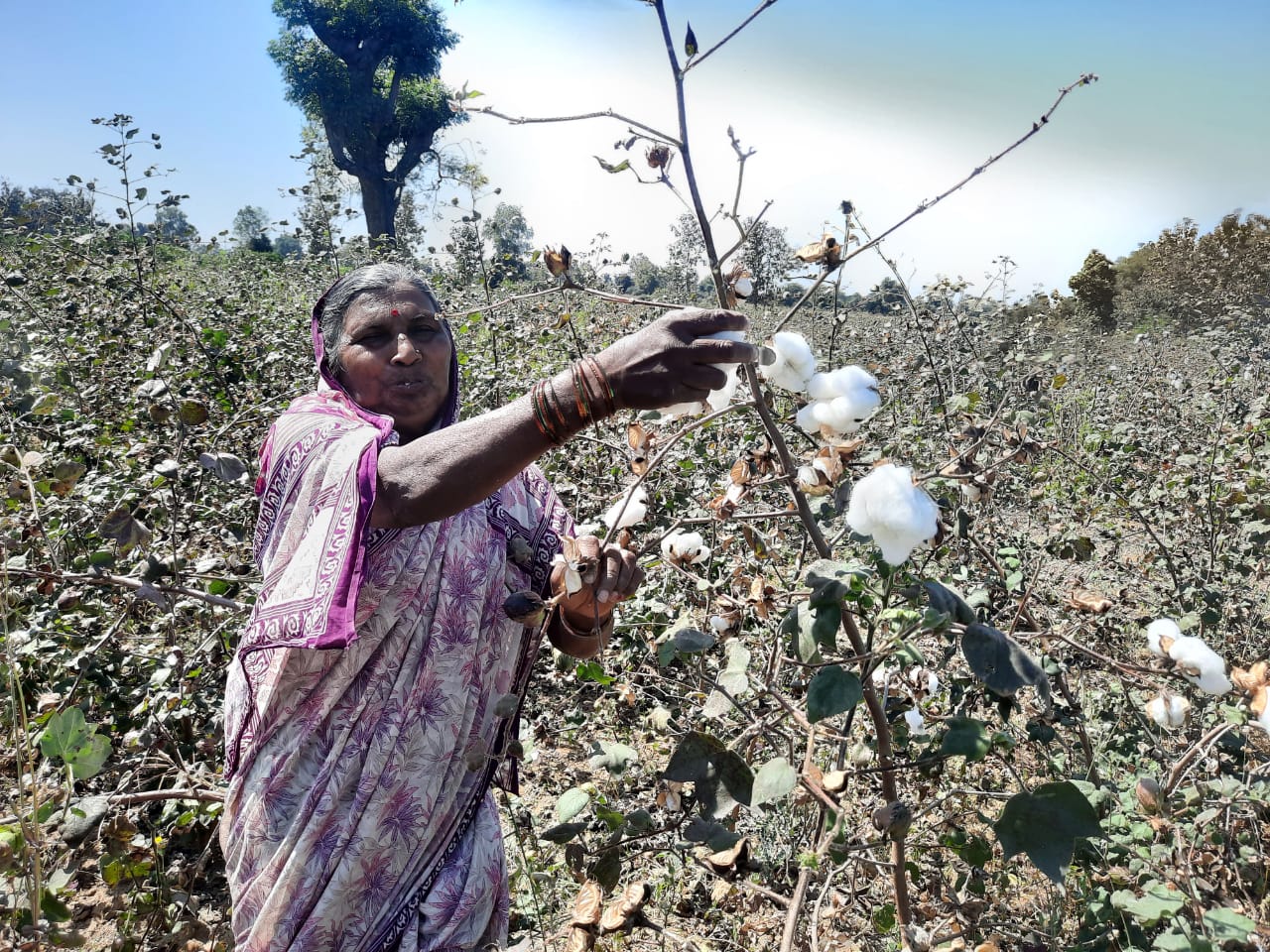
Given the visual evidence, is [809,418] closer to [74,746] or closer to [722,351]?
[722,351]

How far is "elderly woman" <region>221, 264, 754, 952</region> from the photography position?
112cm

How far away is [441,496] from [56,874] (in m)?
1.10

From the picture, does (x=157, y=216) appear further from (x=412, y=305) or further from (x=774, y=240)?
(x=412, y=305)

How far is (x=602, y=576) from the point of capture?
3.39 feet

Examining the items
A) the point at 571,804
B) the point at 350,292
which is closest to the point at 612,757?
the point at 571,804

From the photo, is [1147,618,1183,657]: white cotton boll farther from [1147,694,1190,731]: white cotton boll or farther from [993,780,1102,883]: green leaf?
[993,780,1102,883]: green leaf

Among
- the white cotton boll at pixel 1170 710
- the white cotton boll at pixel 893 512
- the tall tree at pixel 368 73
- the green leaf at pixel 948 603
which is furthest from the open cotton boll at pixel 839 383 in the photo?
the tall tree at pixel 368 73

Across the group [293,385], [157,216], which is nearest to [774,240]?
[293,385]

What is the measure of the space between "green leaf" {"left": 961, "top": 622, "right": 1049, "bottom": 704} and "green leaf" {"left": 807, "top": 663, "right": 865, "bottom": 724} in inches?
5.1

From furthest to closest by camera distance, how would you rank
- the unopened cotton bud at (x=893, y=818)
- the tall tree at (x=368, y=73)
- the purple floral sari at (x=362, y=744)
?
1. the tall tree at (x=368, y=73)
2. the purple floral sari at (x=362, y=744)
3. the unopened cotton bud at (x=893, y=818)

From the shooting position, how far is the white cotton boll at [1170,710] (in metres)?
1.15

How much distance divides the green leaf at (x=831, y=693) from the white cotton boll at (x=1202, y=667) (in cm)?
45

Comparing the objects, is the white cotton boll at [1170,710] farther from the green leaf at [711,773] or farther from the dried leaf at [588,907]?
the dried leaf at [588,907]

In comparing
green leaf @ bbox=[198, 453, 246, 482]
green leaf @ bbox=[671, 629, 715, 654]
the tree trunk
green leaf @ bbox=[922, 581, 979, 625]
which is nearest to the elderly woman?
green leaf @ bbox=[671, 629, 715, 654]
